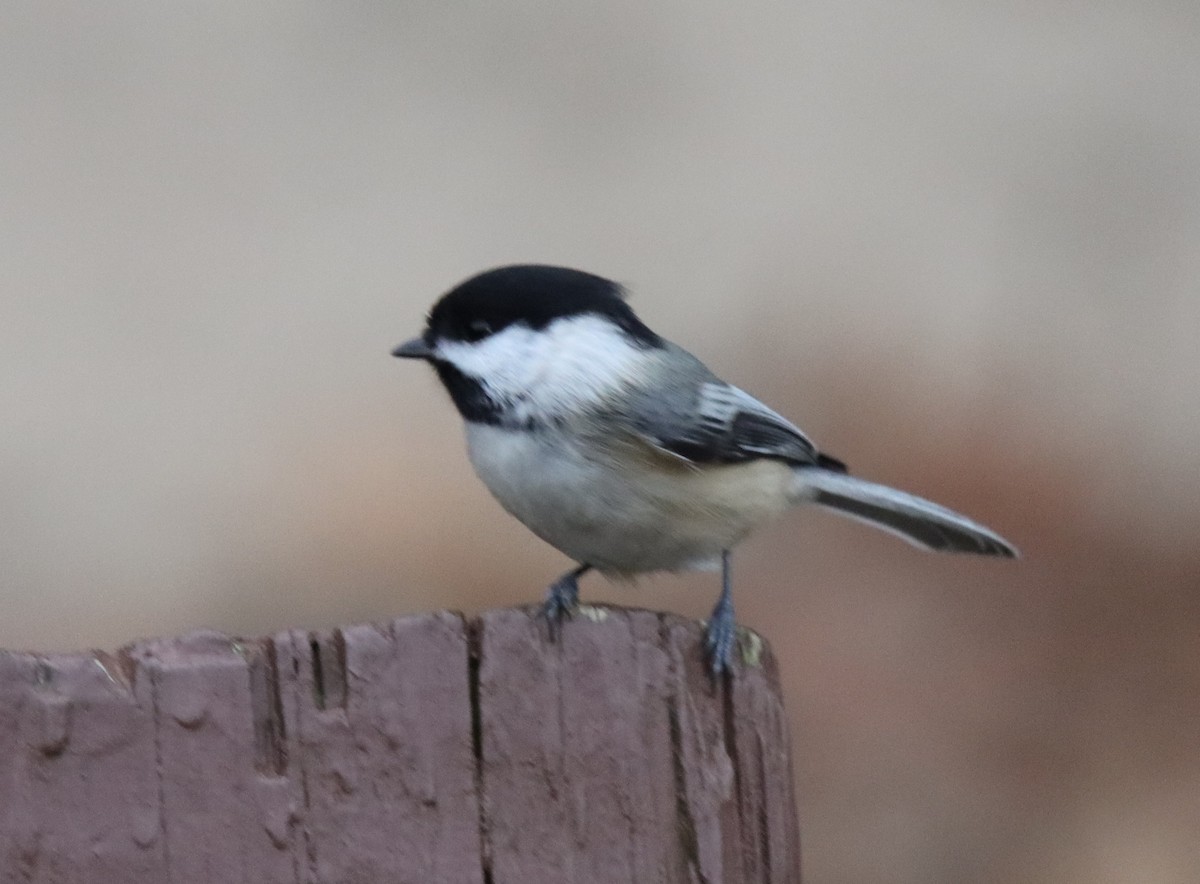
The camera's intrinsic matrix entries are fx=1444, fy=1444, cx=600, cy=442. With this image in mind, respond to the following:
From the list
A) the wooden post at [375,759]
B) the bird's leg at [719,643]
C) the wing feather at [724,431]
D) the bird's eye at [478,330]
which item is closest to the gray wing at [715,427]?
the wing feather at [724,431]

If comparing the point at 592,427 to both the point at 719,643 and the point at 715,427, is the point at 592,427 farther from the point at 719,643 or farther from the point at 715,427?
the point at 719,643

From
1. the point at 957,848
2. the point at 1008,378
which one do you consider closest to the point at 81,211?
the point at 1008,378

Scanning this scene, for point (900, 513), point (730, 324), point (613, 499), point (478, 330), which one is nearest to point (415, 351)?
point (478, 330)

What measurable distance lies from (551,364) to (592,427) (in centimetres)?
11

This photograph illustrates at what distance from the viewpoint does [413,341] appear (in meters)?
2.08

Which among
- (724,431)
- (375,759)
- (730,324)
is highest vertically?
(730,324)

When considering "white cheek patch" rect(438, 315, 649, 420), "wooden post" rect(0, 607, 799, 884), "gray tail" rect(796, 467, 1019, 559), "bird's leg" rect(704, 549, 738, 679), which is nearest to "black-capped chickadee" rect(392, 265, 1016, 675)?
"white cheek patch" rect(438, 315, 649, 420)

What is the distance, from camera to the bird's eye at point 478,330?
6.55 feet

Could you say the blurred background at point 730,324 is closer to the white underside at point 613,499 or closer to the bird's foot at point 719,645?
the white underside at point 613,499

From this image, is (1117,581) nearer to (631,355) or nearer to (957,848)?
(957,848)

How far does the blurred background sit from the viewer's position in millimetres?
2615

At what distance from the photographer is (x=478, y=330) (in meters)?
2.00

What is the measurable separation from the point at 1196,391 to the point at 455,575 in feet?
5.24

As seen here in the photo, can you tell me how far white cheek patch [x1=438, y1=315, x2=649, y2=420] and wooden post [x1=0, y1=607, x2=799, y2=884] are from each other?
2.42 feet
